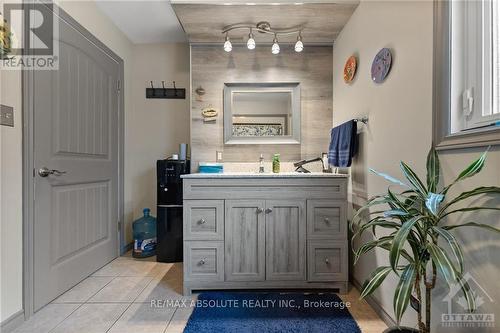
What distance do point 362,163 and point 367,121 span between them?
1.04ft

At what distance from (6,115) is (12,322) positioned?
1225mm

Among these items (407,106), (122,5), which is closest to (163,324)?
(407,106)

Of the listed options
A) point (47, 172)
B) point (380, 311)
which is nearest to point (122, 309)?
point (47, 172)

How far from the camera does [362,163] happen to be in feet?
6.48

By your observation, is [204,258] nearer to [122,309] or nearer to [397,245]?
[122,309]

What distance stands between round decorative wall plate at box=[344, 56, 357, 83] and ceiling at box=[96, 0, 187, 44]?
5.43 feet

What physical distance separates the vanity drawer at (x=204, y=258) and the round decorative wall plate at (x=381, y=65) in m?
1.59

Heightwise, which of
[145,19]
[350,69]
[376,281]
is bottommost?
[376,281]

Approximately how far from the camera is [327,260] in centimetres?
197

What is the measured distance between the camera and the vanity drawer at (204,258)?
6.39 feet

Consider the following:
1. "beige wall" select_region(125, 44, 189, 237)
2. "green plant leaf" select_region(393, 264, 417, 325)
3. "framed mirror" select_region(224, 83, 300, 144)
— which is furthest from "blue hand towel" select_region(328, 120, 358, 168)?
"beige wall" select_region(125, 44, 189, 237)

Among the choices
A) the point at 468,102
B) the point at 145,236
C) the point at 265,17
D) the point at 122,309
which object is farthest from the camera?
the point at 145,236

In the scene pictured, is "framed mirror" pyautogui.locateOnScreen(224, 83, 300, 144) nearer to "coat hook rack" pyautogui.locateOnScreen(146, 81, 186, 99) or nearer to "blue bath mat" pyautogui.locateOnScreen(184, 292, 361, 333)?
"coat hook rack" pyautogui.locateOnScreen(146, 81, 186, 99)

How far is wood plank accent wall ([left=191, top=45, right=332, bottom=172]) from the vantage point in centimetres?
263
